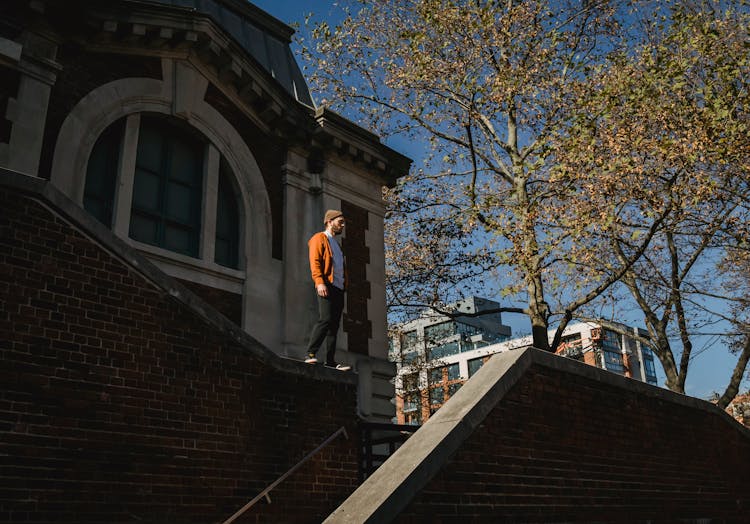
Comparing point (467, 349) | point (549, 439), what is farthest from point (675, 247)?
point (467, 349)

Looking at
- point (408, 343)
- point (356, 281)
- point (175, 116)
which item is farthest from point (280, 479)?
point (408, 343)

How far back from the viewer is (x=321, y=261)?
28.9 feet

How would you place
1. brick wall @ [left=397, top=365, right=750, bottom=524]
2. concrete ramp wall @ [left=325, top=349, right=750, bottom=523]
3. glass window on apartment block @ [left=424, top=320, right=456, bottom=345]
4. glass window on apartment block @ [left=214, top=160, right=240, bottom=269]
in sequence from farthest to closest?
glass window on apartment block @ [left=424, top=320, right=456, bottom=345] → glass window on apartment block @ [left=214, top=160, right=240, bottom=269] → brick wall @ [left=397, top=365, right=750, bottom=524] → concrete ramp wall @ [left=325, top=349, right=750, bottom=523]

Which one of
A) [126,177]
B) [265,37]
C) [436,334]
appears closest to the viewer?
[126,177]

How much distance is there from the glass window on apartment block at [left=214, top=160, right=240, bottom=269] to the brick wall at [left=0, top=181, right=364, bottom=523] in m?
4.95

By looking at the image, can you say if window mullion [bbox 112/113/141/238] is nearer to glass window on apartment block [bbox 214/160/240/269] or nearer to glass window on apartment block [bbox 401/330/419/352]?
glass window on apartment block [bbox 214/160/240/269]

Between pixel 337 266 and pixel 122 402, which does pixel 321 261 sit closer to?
pixel 337 266

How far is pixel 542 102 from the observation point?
18.4 m

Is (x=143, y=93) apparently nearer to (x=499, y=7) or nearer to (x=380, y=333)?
(x=380, y=333)

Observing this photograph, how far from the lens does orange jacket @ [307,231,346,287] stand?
8742mm

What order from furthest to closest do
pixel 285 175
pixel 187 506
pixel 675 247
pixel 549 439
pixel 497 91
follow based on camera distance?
1. pixel 675 247
2. pixel 497 91
3. pixel 285 175
4. pixel 549 439
5. pixel 187 506

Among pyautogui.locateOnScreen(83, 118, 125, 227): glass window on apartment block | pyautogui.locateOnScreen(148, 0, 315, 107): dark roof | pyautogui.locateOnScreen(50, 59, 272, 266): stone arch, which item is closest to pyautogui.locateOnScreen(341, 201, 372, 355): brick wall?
pyautogui.locateOnScreen(50, 59, 272, 266): stone arch

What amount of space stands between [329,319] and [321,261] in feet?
2.50

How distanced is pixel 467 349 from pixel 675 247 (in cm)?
8459
